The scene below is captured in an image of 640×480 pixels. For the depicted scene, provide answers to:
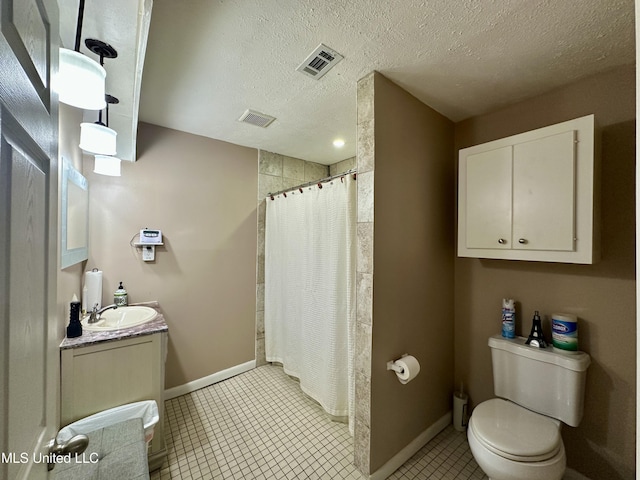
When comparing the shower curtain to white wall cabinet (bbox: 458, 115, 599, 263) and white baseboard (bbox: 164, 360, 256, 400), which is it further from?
white wall cabinet (bbox: 458, 115, 599, 263)

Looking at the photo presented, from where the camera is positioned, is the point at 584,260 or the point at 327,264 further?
the point at 327,264

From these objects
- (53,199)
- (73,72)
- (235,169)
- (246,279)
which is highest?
(235,169)

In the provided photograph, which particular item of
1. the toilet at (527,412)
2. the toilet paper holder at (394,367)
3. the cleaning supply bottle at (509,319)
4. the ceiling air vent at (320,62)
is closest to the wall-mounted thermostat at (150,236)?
the ceiling air vent at (320,62)

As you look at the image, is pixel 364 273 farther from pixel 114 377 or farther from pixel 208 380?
pixel 208 380

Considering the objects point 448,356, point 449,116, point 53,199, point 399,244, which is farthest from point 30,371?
point 449,116

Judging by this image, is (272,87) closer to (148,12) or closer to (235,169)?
(148,12)

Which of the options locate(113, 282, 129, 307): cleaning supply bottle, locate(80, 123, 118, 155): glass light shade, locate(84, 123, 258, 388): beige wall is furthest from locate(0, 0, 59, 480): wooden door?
Result: locate(84, 123, 258, 388): beige wall

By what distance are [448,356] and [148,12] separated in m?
2.57

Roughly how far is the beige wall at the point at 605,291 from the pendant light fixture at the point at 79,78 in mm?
2277

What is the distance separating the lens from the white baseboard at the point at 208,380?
224 cm

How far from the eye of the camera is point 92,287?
1833 millimetres

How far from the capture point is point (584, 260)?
1.29 metres

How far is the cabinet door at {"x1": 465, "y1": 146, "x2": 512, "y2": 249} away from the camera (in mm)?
1538

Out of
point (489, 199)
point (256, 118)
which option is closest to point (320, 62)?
point (256, 118)
